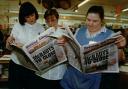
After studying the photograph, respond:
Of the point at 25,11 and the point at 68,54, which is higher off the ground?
the point at 25,11

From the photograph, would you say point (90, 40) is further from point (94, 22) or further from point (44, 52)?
point (44, 52)

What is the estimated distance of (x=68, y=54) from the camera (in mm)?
1979

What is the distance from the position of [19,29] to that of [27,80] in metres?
0.54

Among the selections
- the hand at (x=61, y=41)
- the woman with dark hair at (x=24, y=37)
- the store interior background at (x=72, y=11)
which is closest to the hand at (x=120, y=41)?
the hand at (x=61, y=41)

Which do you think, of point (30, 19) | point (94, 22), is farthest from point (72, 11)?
point (94, 22)

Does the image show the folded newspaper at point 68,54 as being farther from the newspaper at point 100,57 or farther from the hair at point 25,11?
the hair at point 25,11

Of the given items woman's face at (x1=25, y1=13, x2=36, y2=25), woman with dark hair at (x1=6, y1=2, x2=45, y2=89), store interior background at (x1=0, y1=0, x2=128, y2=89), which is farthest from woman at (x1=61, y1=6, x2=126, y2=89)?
store interior background at (x1=0, y1=0, x2=128, y2=89)

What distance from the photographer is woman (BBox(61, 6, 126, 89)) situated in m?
1.87

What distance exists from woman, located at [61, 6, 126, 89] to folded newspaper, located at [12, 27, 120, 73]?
6 cm

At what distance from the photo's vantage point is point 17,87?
2.62 meters

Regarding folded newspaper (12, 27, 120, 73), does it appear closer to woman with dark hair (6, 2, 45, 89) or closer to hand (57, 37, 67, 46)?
hand (57, 37, 67, 46)

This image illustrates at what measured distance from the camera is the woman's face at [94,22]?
75.5 inches

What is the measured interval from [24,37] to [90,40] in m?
0.79

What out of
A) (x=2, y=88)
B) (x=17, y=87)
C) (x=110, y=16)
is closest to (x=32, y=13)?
(x=17, y=87)
